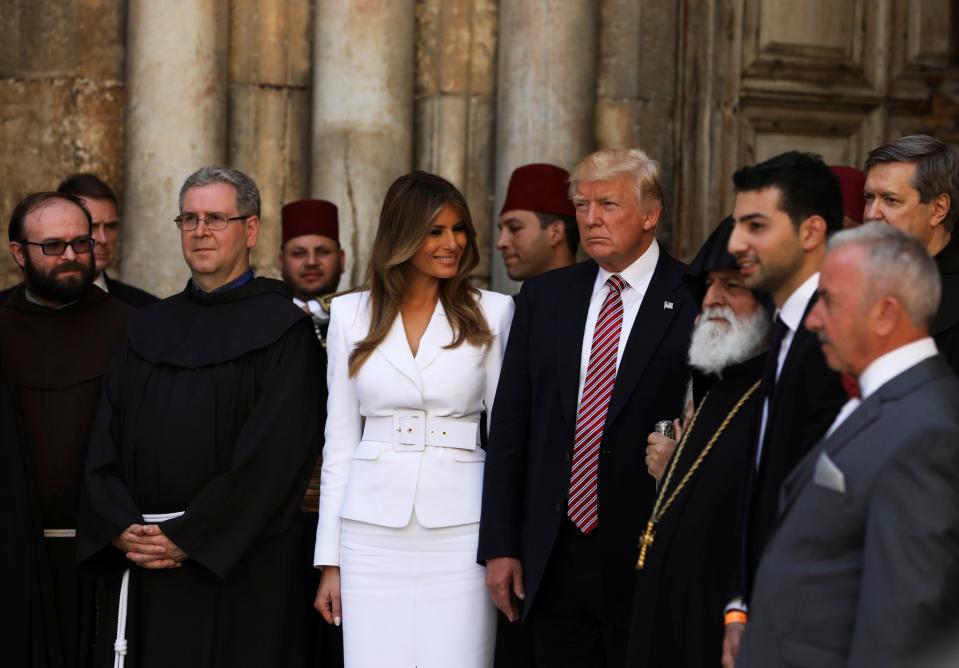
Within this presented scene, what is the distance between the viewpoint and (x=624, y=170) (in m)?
4.95

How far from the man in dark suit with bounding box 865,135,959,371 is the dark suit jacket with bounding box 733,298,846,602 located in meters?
0.98

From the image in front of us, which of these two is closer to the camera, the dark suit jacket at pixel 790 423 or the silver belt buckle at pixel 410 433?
the dark suit jacket at pixel 790 423

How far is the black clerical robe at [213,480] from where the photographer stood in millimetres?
5020

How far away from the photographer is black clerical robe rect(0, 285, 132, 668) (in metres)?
5.39

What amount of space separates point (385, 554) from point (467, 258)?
955mm

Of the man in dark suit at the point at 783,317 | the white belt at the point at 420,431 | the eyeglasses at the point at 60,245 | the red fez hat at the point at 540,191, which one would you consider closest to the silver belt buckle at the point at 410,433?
the white belt at the point at 420,431

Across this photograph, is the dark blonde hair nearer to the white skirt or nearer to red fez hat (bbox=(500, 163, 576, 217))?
the white skirt

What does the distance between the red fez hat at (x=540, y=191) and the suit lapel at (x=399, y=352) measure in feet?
5.28

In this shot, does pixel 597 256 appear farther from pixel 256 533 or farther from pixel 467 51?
pixel 467 51

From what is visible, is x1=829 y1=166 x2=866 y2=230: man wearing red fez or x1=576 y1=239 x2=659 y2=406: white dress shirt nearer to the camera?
x1=576 y1=239 x2=659 y2=406: white dress shirt

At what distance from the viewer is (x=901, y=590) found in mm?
2980

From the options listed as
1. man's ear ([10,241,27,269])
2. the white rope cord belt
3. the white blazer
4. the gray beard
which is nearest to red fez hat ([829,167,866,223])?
the white blazer

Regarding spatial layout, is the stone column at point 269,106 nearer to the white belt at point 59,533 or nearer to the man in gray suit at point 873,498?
the white belt at point 59,533

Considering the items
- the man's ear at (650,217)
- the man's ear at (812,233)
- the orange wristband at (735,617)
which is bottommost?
the orange wristband at (735,617)
